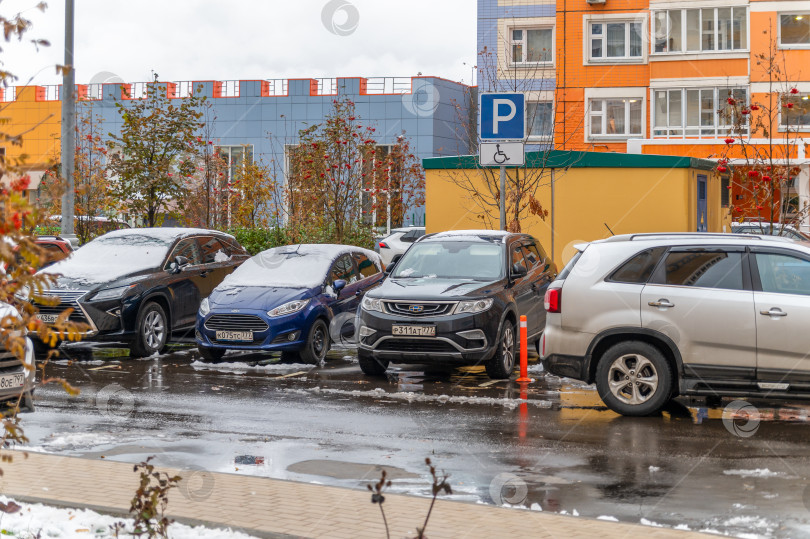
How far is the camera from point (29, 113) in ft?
183

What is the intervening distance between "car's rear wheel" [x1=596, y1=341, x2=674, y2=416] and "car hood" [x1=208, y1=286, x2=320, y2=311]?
5.42 meters

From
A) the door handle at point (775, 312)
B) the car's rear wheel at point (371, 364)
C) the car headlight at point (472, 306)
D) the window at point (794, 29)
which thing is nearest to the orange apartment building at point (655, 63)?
the window at point (794, 29)

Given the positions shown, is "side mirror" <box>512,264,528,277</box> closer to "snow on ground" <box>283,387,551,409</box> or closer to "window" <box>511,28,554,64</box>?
"snow on ground" <box>283,387,551,409</box>

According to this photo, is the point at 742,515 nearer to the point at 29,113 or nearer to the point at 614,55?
the point at 614,55

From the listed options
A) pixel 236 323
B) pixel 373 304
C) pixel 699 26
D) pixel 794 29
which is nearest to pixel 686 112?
pixel 699 26

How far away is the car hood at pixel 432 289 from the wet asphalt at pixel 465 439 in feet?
3.56

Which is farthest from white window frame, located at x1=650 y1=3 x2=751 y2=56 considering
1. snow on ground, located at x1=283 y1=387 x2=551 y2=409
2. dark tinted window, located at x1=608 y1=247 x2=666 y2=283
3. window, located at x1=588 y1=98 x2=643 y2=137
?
dark tinted window, located at x1=608 y1=247 x2=666 y2=283

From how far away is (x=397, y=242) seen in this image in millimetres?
33219

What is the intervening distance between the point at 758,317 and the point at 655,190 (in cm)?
1075

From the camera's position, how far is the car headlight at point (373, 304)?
523 inches

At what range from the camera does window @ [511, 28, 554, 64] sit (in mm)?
42750

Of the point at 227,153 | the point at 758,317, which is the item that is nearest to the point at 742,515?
the point at 758,317

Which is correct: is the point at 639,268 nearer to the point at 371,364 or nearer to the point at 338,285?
the point at 371,364

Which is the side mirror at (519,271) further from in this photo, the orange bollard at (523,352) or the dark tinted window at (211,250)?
the dark tinted window at (211,250)
